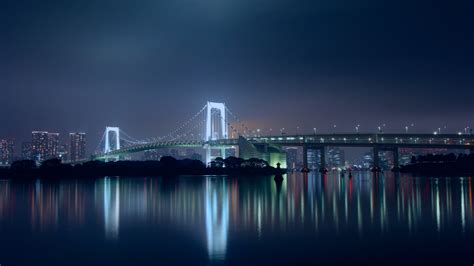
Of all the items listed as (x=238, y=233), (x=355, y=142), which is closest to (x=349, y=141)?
(x=355, y=142)

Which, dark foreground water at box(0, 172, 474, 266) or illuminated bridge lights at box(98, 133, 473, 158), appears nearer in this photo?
dark foreground water at box(0, 172, 474, 266)

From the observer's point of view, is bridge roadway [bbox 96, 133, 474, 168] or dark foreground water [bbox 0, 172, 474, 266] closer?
dark foreground water [bbox 0, 172, 474, 266]

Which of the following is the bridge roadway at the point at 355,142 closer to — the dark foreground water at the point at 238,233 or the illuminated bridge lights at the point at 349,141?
the illuminated bridge lights at the point at 349,141

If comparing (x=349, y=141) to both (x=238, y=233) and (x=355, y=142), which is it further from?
(x=238, y=233)

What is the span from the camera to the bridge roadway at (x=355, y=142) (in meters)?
49.1

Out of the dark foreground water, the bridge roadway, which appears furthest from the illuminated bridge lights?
the dark foreground water

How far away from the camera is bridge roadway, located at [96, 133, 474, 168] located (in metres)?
49.1

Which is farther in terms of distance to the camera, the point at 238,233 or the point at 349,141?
the point at 349,141

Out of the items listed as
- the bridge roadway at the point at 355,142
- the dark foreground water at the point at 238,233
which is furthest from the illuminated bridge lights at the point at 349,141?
the dark foreground water at the point at 238,233

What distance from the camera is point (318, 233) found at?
8.66 metres

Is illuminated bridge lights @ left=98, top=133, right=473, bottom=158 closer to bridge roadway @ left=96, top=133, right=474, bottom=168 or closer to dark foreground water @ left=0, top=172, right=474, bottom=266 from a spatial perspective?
bridge roadway @ left=96, top=133, right=474, bottom=168

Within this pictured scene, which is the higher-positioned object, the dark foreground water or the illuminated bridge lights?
the illuminated bridge lights

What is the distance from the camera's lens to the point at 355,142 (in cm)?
5272

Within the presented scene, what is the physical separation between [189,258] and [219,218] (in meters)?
4.29
